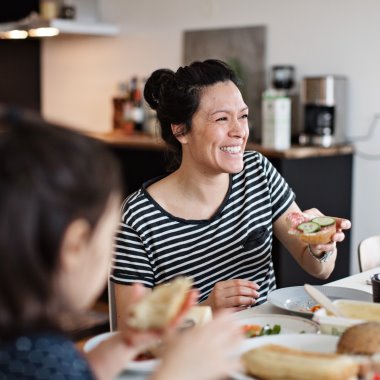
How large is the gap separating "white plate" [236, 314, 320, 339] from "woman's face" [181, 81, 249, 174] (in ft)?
1.70

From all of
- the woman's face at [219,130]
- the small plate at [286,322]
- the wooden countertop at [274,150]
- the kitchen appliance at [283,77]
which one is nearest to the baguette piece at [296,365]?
the small plate at [286,322]

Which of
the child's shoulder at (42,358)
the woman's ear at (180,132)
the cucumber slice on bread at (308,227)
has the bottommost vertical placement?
the child's shoulder at (42,358)

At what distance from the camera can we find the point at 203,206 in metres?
1.92

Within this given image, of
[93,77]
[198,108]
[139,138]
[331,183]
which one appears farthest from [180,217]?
[93,77]

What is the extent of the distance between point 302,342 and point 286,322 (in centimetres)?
21

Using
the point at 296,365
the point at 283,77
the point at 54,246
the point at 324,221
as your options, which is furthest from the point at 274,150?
the point at 54,246

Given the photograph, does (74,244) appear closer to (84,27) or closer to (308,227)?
(308,227)

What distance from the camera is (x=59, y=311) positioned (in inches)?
34.3

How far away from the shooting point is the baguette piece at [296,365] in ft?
3.42

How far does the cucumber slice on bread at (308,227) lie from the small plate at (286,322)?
0.27m

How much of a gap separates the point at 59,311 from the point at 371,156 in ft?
8.91

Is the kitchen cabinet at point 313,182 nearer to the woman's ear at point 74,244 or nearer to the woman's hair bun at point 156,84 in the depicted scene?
the woman's hair bun at point 156,84

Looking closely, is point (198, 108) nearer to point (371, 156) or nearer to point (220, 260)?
point (220, 260)

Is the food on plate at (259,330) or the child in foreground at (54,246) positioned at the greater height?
the child in foreground at (54,246)
